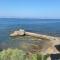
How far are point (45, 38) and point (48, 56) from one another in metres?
21.2

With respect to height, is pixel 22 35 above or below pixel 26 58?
below

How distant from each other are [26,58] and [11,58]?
0.33m

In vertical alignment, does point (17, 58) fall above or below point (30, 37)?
above

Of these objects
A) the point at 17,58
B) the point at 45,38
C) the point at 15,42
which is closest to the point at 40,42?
the point at 45,38

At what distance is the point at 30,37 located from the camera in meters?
27.7

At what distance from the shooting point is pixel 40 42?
81.4ft

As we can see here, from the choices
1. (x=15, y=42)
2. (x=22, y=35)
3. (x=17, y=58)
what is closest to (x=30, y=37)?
(x=22, y=35)

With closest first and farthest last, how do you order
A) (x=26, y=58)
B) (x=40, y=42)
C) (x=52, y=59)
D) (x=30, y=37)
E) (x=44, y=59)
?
(x=52, y=59) → (x=44, y=59) → (x=26, y=58) → (x=40, y=42) → (x=30, y=37)

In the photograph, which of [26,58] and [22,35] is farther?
[22,35]

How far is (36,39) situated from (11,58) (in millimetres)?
21248

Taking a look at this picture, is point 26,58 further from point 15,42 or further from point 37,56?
point 15,42

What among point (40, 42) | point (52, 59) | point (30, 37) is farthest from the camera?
point (30, 37)

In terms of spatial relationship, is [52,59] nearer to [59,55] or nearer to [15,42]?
[59,55]

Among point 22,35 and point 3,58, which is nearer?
point 3,58
